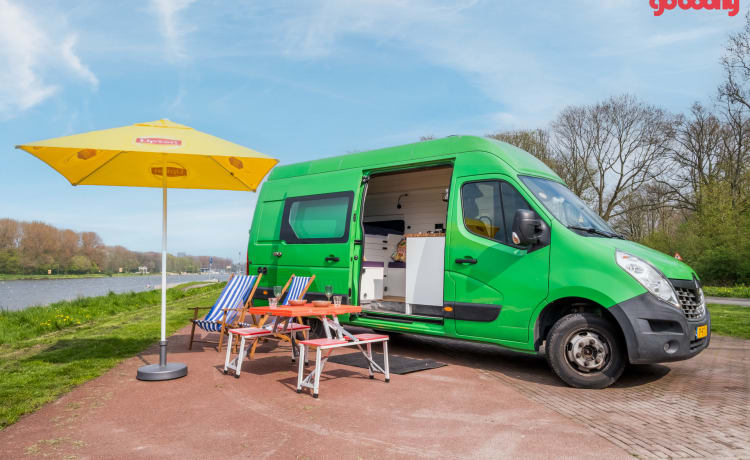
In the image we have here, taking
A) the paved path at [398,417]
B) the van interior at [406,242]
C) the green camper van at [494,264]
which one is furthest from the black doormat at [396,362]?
the van interior at [406,242]

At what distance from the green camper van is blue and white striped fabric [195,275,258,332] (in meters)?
0.61

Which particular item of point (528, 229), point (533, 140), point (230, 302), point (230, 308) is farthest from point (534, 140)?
point (528, 229)

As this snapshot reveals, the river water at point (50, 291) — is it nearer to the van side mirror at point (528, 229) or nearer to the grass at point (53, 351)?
the grass at point (53, 351)

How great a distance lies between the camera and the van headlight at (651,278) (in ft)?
16.4

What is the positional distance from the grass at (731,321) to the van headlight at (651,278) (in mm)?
5445

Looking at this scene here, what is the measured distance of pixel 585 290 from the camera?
5203 millimetres

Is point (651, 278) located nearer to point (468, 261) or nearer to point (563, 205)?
point (563, 205)

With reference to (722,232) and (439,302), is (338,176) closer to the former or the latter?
(439,302)

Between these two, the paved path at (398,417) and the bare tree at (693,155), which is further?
the bare tree at (693,155)

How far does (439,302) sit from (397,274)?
7.39 feet

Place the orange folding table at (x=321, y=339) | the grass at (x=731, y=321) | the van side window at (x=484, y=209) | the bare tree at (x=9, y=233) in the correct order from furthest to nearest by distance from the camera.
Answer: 1. the bare tree at (x=9, y=233)
2. the grass at (x=731, y=321)
3. the van side window at (x=484, y=209)
4. the orange folding table at (x=321, y=339)

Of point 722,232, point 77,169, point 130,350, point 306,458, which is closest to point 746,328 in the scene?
point 306,458

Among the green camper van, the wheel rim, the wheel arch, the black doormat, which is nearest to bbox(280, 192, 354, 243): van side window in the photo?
the green camper van

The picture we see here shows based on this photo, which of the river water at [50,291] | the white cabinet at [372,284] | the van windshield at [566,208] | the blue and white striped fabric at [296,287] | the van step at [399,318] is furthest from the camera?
the river water at [50,291]
